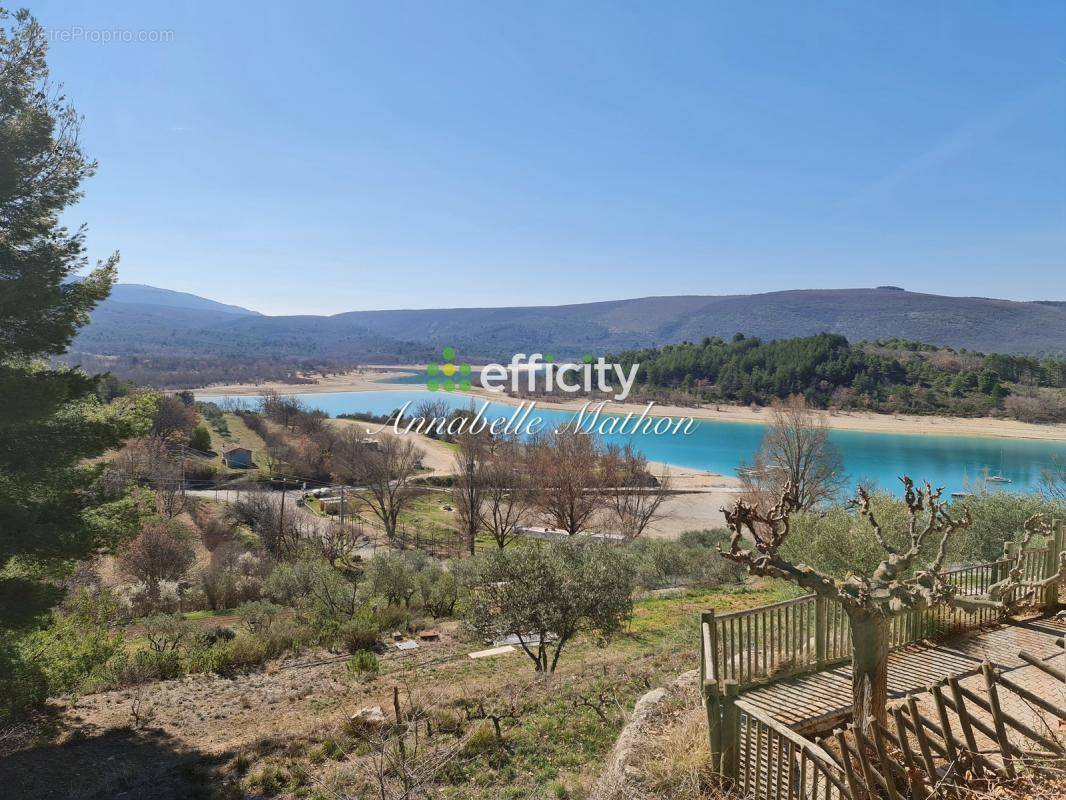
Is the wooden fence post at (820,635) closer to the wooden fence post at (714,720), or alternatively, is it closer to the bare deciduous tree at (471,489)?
the wooden fence post at (714,720)

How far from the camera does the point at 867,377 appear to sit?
92.0 m

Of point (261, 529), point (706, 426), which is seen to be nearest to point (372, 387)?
point (706, 426)

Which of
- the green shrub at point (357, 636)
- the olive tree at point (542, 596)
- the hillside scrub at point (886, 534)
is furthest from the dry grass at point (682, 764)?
the green shrub at point (357, 636)

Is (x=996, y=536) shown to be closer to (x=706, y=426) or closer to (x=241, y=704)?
(x=241, y=704)

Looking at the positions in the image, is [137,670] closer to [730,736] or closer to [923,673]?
[730,736]

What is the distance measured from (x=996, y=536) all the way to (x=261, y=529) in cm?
3014

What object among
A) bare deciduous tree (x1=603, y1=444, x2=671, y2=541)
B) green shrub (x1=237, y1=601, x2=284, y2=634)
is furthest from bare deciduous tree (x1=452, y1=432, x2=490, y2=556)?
green shrub (x1=237, y1=601, x2=284, y2=634)

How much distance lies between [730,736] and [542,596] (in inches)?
257

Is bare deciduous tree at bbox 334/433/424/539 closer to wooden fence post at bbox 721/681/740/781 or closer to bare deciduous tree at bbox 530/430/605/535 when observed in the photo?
bare deciduous tree at bbox 530/430/605/535

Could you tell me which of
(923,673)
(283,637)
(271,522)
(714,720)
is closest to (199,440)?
(271,522)

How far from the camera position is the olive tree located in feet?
37.6

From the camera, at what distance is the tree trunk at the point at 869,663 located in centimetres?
458

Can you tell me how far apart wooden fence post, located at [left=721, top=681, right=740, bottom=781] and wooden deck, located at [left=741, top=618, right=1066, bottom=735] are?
1.65 feet

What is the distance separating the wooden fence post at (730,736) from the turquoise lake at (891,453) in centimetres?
4292
